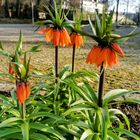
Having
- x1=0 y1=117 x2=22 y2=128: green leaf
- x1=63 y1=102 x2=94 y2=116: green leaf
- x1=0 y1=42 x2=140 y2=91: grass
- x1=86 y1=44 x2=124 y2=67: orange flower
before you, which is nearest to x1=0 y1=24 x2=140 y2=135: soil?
x1=0 y1=42 x2=140 y2=91: grass

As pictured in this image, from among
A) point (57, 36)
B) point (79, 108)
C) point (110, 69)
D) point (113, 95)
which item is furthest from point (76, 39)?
point (110, 69)

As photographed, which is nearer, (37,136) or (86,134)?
(37,136)

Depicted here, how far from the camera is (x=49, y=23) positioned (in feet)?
7.48

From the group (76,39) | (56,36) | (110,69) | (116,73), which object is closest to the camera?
(56,36)

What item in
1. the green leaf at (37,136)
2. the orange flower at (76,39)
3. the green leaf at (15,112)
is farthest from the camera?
the orange flower at (76,39)

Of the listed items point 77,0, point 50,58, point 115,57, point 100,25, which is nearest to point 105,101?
point 115,57

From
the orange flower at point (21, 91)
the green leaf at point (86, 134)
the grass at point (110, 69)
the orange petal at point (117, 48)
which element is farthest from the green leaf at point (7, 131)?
the grass at point (110, 69)

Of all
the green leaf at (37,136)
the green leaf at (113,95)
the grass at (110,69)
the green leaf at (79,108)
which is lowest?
the grass at (110,69)

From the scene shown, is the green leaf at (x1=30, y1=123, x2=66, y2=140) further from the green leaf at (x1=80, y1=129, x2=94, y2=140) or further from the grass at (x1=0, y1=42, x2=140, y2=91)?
the grass at (x1=0, y1=42, x2=140, y2=91)

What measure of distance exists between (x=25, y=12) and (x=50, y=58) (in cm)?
2690

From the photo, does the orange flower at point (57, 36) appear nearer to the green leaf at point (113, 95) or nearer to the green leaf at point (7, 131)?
the green leaf at point (113, 95)

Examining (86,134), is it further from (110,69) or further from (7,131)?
(110,69)

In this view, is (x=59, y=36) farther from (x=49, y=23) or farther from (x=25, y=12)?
(x=25, y=12)

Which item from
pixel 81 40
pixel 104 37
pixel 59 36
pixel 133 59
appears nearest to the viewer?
pixel 104 37
